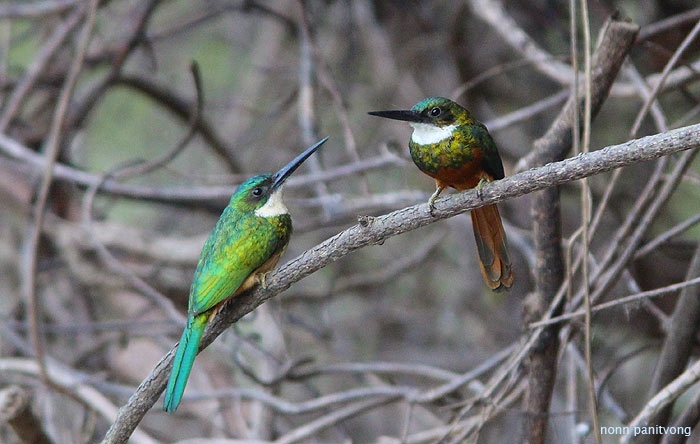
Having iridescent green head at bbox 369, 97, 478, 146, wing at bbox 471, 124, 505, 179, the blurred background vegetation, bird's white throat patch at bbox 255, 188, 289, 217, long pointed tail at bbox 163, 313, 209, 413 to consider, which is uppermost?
iridescent green head at bbox 369, 97, 478, 146

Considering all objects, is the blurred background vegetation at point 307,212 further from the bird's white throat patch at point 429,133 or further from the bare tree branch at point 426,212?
the bare tree branch at point 426,212

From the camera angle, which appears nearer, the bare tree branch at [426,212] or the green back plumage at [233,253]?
the bare tree branch at [426,212]

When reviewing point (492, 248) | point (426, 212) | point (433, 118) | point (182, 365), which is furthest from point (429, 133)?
point (182, 365)

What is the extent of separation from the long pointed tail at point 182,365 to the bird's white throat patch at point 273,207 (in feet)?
1.35

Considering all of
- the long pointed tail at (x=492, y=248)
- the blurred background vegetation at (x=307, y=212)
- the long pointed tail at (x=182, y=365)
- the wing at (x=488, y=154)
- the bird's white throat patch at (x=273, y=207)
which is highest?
the wing at (x=488, y=154)

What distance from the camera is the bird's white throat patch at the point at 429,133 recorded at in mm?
1637

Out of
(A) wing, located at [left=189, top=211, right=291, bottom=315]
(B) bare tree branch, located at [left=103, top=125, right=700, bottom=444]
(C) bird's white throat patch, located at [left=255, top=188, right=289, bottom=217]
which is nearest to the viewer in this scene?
(B) bare tree branch, located at [left=103, top=125, right=700, bottom=444]

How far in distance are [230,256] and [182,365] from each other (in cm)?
39

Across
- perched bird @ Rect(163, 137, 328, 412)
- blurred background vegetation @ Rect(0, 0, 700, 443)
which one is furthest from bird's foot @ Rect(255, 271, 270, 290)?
blurred background vegetation @ Rect(0, 0, 700, 443)

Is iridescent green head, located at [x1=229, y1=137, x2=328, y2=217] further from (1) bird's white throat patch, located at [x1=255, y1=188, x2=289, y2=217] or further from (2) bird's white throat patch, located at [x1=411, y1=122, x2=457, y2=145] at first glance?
(2) bird's white throat patch, located at [x1=411, y1=122, x2=457, y2=145]

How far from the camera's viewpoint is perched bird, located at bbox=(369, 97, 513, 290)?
1604 mm

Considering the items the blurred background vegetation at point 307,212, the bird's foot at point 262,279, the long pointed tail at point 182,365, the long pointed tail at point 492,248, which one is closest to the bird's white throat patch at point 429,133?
the long pointed tail at point 492,248

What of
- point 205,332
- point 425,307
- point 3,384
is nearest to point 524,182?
point 205,332

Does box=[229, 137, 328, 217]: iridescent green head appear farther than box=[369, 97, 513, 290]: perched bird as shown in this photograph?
Yes
